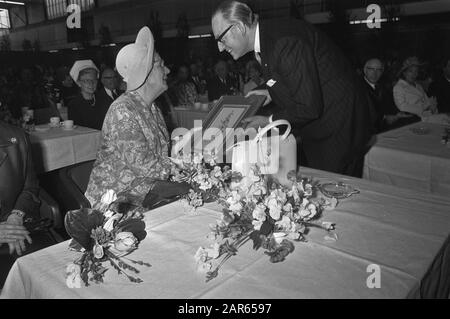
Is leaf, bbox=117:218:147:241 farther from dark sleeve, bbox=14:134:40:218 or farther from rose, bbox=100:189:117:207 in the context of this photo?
dark sleeve, bbox=14:134:40:218

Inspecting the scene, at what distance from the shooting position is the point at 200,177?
1.49 metres

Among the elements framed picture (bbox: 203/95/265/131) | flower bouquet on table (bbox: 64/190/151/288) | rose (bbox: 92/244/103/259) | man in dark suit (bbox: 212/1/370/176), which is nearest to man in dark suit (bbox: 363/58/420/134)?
man in dark suit (bbox: 212/1/370/176)

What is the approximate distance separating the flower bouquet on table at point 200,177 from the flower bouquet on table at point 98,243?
0.38 meters

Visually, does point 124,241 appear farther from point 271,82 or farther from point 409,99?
point 409,99

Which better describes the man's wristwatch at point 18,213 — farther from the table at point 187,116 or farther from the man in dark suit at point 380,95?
the man in dark suit at point 380,95

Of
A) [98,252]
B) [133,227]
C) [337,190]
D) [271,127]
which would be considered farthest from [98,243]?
[337,190]

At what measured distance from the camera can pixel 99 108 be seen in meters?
4.37

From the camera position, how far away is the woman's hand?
6.13 ft

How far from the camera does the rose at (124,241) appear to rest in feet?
3.68

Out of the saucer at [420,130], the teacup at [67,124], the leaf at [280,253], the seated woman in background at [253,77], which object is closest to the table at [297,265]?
the leaf at [280,253]

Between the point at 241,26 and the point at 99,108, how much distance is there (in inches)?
103

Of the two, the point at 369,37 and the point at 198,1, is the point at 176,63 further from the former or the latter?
the point at 369,37

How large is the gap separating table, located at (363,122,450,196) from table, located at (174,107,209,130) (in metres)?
2.95

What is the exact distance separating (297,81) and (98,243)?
1549 millimetres
